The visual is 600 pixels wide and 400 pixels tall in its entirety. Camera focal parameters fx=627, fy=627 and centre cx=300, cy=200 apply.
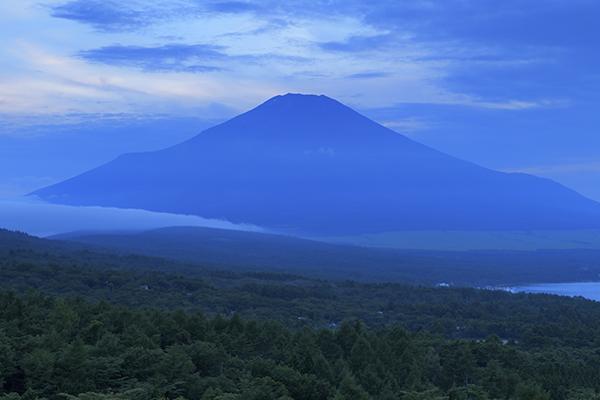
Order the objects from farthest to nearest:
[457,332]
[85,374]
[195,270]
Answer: [195,270] < [457,332] < [85,374]

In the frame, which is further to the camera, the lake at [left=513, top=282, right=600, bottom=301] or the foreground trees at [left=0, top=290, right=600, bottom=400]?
the lake at [left=513, top=282, right=600, bottom=301]

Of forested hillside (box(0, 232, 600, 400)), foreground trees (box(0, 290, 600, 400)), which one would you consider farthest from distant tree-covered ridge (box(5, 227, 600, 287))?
foreground trees (box(0, 290, 600, 400))

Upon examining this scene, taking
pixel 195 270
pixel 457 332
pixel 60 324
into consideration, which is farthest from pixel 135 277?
pixel 60 324

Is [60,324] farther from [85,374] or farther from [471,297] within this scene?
[471,297]

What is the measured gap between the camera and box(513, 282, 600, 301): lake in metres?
142

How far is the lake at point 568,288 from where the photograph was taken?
465ft

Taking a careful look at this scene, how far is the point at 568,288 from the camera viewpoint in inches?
6019

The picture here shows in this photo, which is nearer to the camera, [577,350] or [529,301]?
[577,350]

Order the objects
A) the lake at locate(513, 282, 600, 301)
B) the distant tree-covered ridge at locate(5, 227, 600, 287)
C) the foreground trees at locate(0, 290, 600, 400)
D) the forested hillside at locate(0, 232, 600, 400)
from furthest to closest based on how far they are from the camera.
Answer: the distant tree-covered ridge at locate(5, 227, 600, 287), the lake at locate(513, 282, 600, 301), the forested hillside at locate(0, 232, 600, 400), the foreground trees at locate(0, 290, 600, 400)

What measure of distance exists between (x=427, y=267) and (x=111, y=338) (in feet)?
491

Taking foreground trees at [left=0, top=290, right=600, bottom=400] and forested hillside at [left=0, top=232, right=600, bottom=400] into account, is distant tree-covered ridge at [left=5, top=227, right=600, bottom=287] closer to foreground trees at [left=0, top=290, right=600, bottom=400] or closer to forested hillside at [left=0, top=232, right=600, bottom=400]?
forested hillside at [left=0, top=232, right=600, bottom=400]

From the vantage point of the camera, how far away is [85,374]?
3147 cm

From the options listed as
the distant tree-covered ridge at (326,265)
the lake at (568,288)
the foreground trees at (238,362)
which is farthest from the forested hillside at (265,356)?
the lake at (568,288)

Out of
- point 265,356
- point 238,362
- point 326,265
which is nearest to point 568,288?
point 326,265
